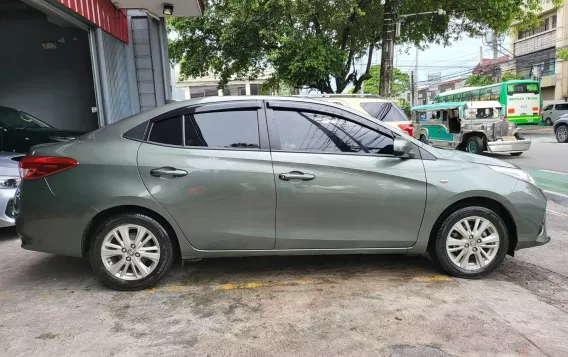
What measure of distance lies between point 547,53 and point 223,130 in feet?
127

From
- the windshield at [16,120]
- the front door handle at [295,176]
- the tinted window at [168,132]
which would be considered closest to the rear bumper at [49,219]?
the tinted window at [168,132]

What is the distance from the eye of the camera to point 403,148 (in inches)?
138

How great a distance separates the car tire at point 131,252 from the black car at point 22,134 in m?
4.41

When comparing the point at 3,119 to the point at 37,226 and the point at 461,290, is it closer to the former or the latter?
the point at 37,226

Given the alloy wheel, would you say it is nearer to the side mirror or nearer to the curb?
the curb

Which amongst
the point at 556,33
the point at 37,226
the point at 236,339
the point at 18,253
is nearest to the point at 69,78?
the point at 18,253

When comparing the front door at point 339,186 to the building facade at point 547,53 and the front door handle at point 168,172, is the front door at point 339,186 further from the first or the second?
the building facade at point 547,53

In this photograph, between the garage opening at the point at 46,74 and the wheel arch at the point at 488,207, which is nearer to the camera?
the wheel arch at the point at 488,207

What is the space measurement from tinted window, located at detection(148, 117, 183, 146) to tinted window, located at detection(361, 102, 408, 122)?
243 inches

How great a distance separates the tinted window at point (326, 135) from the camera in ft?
11.7

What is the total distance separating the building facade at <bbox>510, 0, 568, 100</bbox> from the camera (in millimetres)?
32219

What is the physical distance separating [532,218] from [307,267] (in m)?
2.00

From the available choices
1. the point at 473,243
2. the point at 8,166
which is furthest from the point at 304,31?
the point at 473,243

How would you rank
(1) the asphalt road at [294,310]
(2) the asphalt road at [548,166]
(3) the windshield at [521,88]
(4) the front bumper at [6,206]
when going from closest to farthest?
(1) the asphalt road at [294,310], (4) the front bumper at [6,206], (2) the asphalt road at [548,166], (3) the windshield at [521,88]
